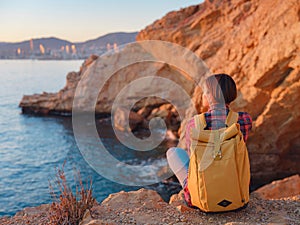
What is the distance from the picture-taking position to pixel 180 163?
4160 millimetres

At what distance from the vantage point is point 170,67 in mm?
21188

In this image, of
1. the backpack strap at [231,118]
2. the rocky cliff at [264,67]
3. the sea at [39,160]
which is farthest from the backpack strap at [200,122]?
the rocky cliff at [264,67]

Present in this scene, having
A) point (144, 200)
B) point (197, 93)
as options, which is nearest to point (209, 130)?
point (144, 200)

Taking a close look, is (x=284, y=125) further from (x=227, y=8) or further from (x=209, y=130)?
(x=227, y=8)

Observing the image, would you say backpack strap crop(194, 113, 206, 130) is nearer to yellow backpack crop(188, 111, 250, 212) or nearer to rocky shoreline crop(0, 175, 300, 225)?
yellow backpack crop(188, 111, 250, 212)

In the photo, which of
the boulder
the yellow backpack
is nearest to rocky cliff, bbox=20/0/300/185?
the boulder

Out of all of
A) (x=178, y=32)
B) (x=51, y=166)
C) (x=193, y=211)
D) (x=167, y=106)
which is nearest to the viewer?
(x=193, y=211)

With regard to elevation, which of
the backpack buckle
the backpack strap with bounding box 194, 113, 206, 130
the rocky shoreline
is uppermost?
the backpack strap with bounding box 194, 113, 206, 130

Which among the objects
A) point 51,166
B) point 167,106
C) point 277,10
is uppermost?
point 277,10

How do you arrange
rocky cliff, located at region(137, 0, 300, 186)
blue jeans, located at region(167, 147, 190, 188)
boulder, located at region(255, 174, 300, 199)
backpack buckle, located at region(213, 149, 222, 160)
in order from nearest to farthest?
backpack buckle, located at region(213, 149, 222, 160)
blue jeans, located at region(167, 147, 190, 188)
boulder, located at region(255, 174, 300, 199)
rocky cliff, located at region(137, 0, 300, 186)

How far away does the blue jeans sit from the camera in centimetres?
409

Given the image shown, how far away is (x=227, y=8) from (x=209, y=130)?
15.4 m

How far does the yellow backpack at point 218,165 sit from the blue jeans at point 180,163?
435 millimetres

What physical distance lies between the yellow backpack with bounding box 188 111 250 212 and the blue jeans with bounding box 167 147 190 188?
43cm
